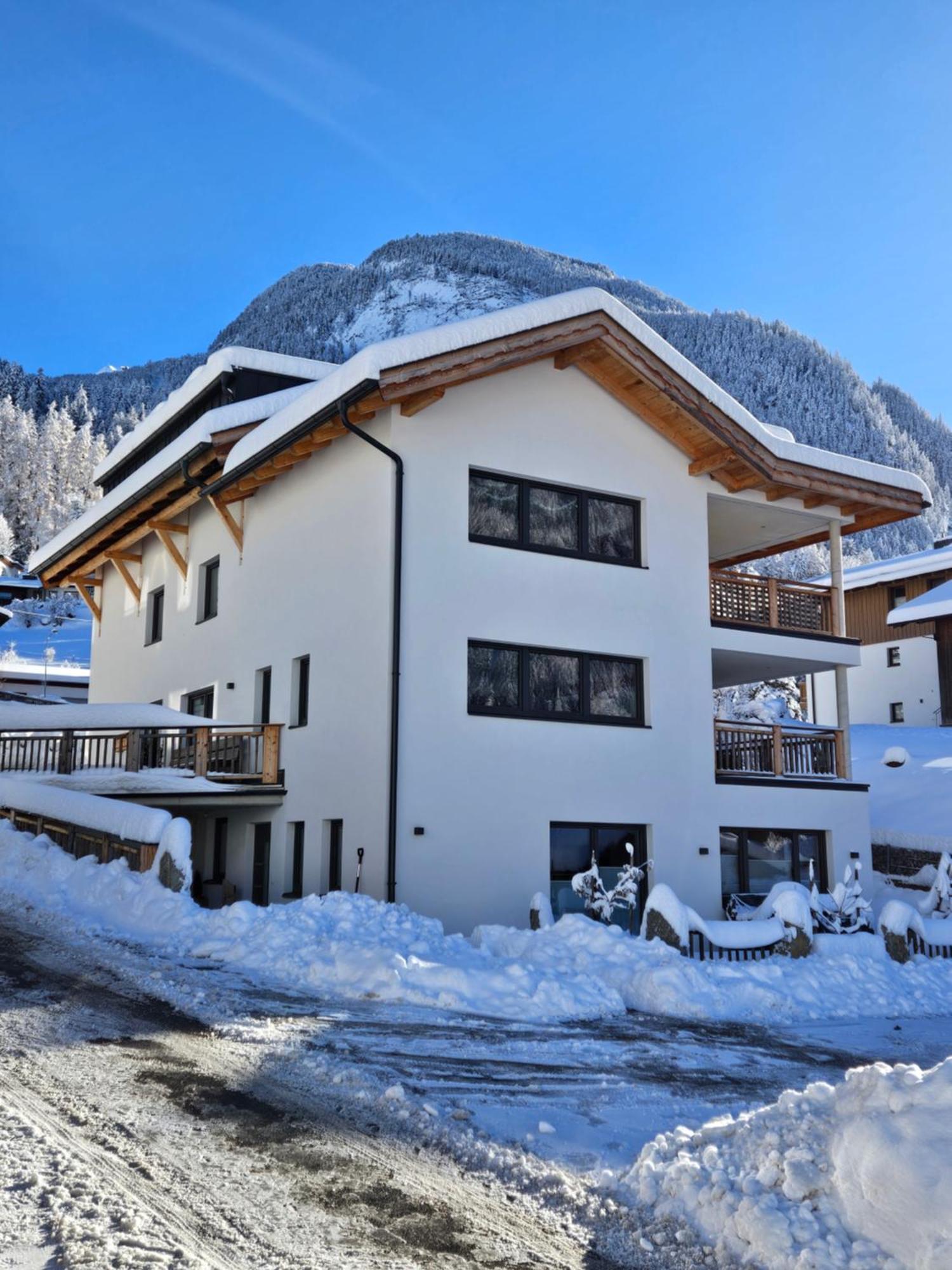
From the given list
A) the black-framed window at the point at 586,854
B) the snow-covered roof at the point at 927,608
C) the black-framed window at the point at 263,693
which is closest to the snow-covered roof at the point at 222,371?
the black-framed window at the point at 263,693

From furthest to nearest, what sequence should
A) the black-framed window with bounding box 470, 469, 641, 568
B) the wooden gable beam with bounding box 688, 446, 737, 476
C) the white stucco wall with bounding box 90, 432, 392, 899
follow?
1. the wooden gable beam with bounding box 688, 446, 737, 476
2. the black-framed window with bounding box 470, 469, 641, 568
3. the white stucco wall with bounding box 90, 432, 392, 899

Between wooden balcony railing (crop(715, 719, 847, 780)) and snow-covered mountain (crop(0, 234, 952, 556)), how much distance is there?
94.6 meters

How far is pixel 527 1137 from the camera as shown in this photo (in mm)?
6387

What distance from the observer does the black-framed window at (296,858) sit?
17.3 metres

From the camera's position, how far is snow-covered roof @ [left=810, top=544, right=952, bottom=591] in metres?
38.5

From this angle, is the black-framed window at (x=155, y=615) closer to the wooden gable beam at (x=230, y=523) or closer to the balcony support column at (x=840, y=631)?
the wooden gable beam at (x=230, y=523)

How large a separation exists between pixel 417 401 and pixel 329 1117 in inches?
430

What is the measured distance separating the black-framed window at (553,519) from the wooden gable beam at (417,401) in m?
1.34

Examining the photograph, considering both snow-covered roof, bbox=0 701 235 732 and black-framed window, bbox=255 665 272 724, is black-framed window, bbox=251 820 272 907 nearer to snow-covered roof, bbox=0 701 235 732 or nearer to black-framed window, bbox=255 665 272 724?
black-framed window, bbox=255 665 272 724

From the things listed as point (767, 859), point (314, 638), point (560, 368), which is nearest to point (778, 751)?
point (767, 859)

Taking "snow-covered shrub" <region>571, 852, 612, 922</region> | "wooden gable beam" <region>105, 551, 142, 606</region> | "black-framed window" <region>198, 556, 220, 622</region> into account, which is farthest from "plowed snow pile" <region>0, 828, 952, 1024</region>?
"wooden gable beam" <region>105, 551, 142, 606</region>

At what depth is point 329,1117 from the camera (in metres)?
6.43

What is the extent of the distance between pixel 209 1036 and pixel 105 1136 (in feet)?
7.95

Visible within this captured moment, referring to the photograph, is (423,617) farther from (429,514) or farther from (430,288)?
(430,288)
